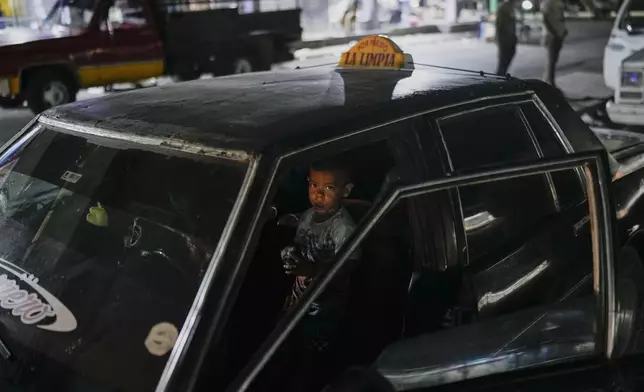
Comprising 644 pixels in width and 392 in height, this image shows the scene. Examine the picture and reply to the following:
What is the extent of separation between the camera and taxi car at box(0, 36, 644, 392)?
6.25ft

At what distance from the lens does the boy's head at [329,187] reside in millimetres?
2395

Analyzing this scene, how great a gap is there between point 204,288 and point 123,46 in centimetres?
1034

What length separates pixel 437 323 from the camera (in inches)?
90.8

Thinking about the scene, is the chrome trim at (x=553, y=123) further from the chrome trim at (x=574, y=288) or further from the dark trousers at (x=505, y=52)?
the dark trousers at (x=505, y=52)

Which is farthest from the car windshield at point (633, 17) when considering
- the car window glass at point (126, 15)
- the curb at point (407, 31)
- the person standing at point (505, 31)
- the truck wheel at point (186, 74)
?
the curb at point (407, 31)

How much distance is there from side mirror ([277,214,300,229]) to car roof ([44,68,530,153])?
18.4 inches

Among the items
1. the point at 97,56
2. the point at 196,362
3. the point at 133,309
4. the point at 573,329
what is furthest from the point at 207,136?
the point at 97,56

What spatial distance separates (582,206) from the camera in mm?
2586

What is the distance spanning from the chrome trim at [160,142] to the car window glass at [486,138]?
0.77 meters

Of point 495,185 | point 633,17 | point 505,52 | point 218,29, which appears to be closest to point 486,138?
point 495,185

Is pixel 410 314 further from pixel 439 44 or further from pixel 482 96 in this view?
pixel 439 44

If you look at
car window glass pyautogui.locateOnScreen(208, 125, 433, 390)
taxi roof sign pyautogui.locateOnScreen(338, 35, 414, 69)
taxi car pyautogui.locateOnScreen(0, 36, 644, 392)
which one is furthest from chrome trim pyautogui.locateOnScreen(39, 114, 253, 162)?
taxi roof sign pyautogui.locateOnScreen(338, 35, 414, 69)

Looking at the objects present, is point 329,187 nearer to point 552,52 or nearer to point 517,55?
point 552,52

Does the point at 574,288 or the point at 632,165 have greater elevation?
the point at 632,165
